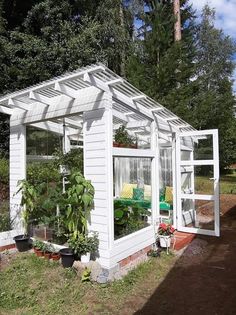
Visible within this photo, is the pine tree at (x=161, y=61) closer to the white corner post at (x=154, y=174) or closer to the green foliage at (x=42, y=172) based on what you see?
the white corner post at (x=154, y=174)

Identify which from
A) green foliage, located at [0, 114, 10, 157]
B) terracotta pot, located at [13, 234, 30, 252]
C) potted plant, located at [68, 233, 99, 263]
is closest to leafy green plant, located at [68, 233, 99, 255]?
potted plant, located at [68, 233, 99, 263]

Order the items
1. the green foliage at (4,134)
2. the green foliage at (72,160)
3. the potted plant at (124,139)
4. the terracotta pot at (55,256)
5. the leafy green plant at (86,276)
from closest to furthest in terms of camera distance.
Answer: the leafy green plant at (86,276) < the terracotta pot at (55,256) < the potted plant at (124,139) < the green foliage at (72,160) < the green foliage at (4,134)

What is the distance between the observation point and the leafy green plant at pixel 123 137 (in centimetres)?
524

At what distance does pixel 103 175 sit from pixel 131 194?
1.47 meters

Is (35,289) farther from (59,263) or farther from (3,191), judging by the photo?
(3,191)

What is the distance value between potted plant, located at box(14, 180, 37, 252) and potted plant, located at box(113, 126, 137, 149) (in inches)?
70.3

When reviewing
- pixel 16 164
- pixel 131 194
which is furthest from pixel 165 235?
pixel 16 164

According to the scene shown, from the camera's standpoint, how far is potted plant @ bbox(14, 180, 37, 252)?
18.3 ft

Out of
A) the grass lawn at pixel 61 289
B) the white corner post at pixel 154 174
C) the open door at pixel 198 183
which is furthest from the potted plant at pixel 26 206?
the open door at pixel 198 183

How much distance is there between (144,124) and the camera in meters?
5.88

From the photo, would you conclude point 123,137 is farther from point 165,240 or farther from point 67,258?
point 67,258

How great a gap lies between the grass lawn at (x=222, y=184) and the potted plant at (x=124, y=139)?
218 cm

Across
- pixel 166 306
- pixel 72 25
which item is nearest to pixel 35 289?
pixel 166 306

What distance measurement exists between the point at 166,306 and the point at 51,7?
12133mm
